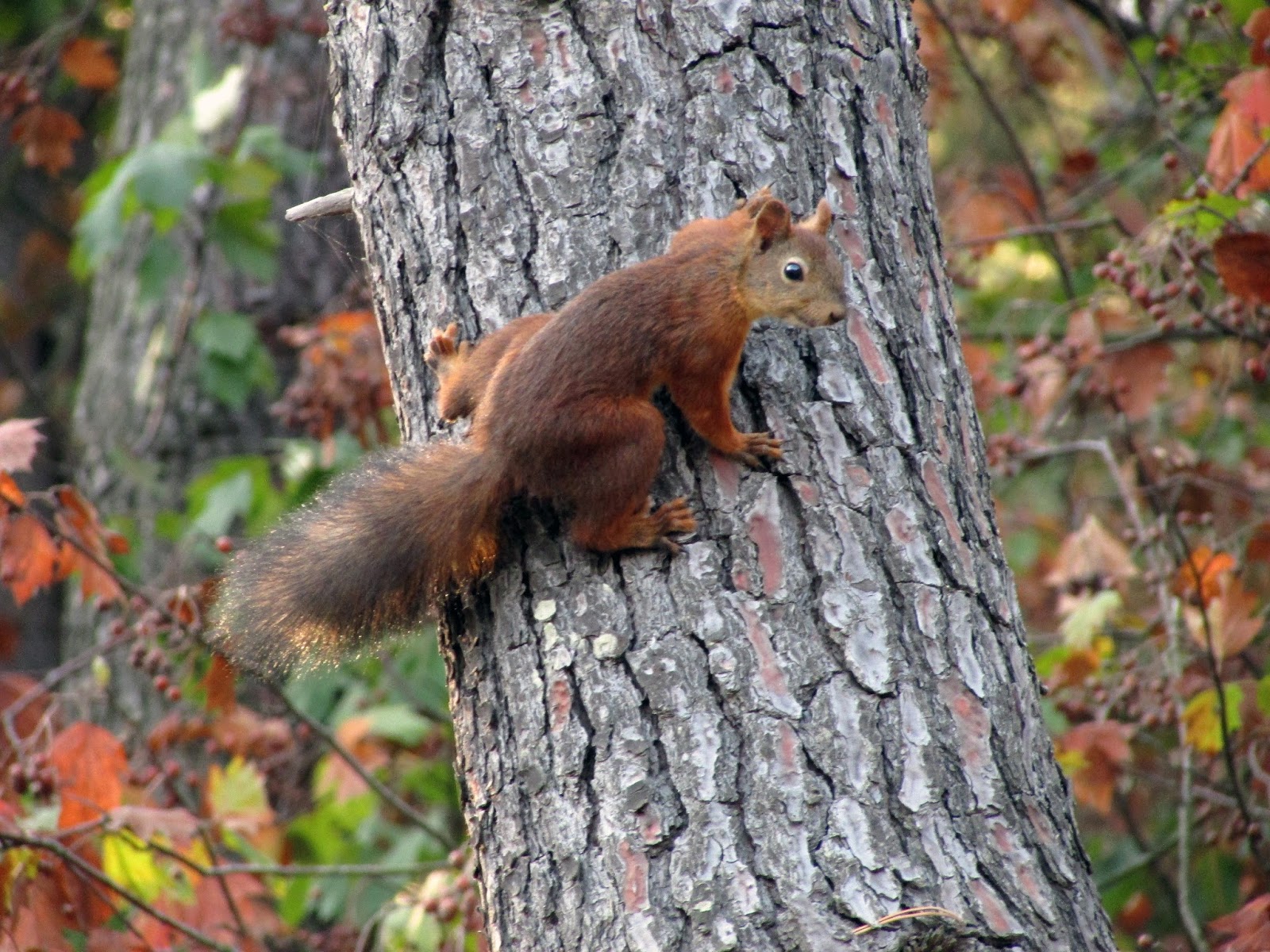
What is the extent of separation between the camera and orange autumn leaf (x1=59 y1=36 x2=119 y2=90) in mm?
4656

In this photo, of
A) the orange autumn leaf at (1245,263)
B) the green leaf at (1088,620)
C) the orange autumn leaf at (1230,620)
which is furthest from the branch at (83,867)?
the orange autumn leaf at (1245,263)

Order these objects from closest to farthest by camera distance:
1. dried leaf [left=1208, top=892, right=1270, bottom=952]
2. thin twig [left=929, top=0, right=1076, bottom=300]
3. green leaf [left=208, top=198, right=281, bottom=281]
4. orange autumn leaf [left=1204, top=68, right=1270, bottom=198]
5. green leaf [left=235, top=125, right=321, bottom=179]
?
dried leaf [left=1208, top=892, right=1270, bottom=952] < orange autumn leaf [left=1204, top=68, right=1270, bottom=198] < thin twig [left=929, top=0, right=1076, bottom=300] < green leaf [left=235, top=125, right=321, bottom=179] < green leaf [left=208, top=198, right=281, bottom=281]

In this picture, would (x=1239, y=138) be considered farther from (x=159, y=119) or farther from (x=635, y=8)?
(x=159, y=119)

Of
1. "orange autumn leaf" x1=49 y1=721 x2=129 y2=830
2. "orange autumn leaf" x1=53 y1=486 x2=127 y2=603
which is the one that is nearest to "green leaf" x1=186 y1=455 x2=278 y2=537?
"orange autumn leaf" x1=53 y1=486 x2=127 y2=603

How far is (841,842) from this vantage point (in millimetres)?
1672

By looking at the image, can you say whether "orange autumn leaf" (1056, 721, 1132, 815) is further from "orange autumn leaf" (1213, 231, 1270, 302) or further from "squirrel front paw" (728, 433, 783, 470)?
"squirrel front paw" (728, 433, 783, 470)

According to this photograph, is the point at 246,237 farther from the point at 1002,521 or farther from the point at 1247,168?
the point at 1247,168

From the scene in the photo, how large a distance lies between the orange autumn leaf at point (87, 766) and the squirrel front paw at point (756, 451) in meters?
1.83

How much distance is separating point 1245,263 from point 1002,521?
2423 millimetres

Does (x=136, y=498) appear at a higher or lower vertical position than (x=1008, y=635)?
higher

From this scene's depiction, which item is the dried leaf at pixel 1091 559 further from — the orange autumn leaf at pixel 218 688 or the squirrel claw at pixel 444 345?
the orange autumn leaf at pixel 218 688

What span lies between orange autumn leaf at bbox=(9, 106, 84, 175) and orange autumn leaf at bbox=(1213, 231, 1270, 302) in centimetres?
364

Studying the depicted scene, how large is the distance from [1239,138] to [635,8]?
64.1 inches

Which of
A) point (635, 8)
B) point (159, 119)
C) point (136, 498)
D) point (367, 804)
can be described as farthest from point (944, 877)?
point (159, 119)
